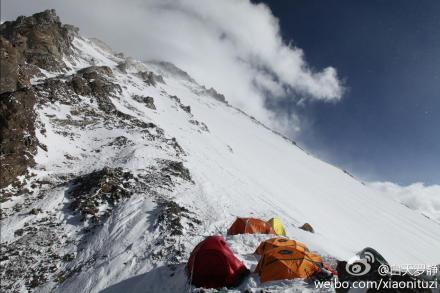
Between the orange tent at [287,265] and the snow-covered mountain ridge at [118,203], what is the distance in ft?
1.46

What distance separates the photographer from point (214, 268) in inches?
522

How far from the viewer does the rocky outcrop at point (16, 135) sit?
827 inches

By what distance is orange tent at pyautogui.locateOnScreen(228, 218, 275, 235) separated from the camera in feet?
63.5

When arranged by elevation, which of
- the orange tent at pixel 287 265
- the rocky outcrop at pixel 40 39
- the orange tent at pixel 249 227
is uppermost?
the rocky outcrop at pixel 40 39

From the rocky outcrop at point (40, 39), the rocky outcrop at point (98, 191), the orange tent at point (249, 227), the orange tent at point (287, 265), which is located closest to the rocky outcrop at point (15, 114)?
the rocky outcrop at point (40, 39)

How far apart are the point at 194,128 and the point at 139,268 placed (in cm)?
4412

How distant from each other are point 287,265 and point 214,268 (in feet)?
10.1

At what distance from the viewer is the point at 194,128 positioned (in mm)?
58750

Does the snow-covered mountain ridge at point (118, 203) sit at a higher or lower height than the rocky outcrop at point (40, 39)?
lower

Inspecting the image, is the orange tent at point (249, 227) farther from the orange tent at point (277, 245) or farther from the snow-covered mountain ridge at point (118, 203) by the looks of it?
the orange tent at point (277, 245)

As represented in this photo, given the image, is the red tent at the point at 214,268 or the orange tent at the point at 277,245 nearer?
the red tent at the point at 214,268

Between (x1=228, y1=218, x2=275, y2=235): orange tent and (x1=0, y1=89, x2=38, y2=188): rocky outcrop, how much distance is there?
15353 millimetres

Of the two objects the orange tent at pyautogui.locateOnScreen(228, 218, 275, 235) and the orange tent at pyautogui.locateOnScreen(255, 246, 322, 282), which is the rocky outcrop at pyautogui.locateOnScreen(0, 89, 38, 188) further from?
the orange tent at pyautogui.locateOnScreen(255, 246, 322, 282)

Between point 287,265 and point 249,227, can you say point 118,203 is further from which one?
point 287,265
